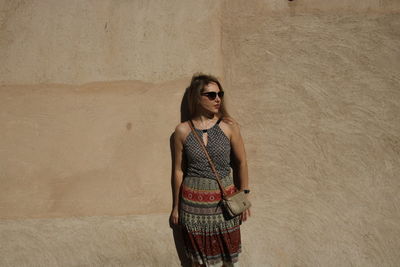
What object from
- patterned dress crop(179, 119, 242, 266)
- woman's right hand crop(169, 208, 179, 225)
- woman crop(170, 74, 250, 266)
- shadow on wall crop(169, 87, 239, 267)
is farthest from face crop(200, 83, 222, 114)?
woman's right hand crop(169, 208, 179, 225)

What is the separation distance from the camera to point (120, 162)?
2.49 meters

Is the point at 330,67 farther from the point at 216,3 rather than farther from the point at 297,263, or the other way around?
the point at 297,263

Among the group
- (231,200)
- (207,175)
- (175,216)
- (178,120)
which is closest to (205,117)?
(178,120)

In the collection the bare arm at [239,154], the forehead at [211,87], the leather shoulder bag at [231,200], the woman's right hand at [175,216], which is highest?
the forehead at [211,87]

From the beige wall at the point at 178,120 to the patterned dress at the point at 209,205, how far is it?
1.15ft

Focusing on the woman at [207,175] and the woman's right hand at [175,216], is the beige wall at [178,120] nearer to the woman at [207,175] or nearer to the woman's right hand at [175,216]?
the woman's right hand at [175,216]

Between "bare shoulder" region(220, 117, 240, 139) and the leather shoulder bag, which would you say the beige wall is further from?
the leather shoulder bag

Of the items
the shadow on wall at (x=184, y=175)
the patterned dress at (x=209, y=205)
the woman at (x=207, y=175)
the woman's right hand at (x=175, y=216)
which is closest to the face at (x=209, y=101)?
the woman at (x=207, y=175)

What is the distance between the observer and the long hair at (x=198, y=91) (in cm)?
215

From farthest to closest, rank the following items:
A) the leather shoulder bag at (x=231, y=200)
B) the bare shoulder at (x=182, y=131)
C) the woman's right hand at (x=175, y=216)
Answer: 1. the woman's right hand at (x=175, y=216)
2. the bare shoulder at (x=182, y=131)
3. the leather shoulder bag at (x=231, y=200)

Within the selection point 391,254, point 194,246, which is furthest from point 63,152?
point 391,254

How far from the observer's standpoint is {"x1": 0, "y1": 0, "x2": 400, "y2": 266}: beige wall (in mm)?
2381

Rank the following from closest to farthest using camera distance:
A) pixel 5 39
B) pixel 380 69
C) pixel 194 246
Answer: pixel 194 246
pixel 380 69
pixel 5 39

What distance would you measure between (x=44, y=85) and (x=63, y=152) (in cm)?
60
